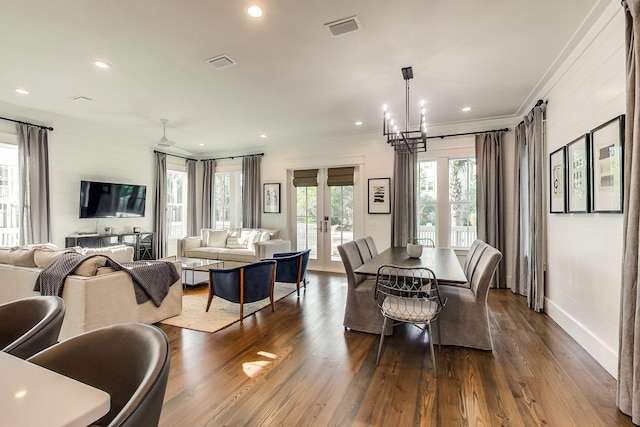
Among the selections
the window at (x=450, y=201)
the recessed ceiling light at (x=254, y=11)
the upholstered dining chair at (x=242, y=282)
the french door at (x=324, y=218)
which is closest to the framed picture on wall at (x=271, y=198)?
the french door at (x=324, y=218)

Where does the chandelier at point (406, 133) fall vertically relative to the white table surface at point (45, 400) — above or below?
above

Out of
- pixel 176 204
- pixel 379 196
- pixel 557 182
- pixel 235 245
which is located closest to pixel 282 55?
pixel 557 182

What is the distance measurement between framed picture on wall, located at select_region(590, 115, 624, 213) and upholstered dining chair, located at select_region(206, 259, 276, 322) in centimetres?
326

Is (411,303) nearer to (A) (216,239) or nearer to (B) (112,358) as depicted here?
(B) (112,358)

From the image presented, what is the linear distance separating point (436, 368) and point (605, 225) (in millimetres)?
1869

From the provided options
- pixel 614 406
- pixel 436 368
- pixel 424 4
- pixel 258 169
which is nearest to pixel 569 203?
pixel 614 406

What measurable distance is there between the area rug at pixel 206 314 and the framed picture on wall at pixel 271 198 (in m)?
2.92

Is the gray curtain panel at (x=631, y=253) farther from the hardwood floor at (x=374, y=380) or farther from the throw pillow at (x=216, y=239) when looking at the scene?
the throw pillow at (x=216, y=239)

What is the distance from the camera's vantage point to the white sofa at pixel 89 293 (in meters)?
2.77

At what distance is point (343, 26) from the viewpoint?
2607 mm

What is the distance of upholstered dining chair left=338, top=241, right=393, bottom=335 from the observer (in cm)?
311

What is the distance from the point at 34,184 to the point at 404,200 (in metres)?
6.20

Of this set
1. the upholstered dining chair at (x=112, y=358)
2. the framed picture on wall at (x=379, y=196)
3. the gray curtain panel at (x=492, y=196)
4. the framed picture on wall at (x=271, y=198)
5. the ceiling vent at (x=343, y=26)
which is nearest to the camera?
the upholstered dining chair at (x=112, y=358)

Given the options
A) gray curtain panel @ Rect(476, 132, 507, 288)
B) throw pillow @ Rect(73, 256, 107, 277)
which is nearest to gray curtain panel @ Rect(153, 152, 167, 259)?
throw pillow @ Rect(73, 256, 107, 277)
